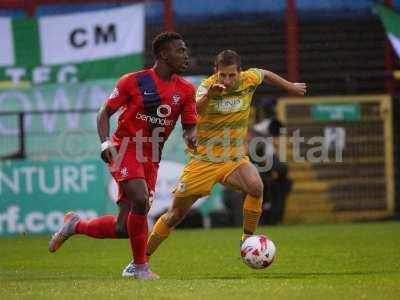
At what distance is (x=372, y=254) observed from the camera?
13.6m

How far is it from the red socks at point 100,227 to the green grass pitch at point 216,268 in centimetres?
41

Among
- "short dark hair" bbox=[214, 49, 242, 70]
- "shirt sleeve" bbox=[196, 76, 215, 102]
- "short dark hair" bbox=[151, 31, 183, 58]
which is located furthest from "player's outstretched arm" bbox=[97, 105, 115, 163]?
"short dark hair" bbox=[214, 49, 242, 70]

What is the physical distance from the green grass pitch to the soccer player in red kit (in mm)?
531

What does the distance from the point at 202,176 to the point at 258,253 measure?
5.27 ft

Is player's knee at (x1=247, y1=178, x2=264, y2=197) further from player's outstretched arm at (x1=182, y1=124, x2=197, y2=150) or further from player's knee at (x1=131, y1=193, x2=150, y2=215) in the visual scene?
player's knee at (x1=131, y1=193, x2=150, y2=215)

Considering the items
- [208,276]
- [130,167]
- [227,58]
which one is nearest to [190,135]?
[130,167]

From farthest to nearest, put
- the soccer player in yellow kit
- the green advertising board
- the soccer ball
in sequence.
Answer: the green advertising board
the soccer player in yellow kit
the soccer ball

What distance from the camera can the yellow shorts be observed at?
39.8 ft

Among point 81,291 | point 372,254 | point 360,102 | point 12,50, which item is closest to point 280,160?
point 360,102

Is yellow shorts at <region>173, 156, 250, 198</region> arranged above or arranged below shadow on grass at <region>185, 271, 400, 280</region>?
above

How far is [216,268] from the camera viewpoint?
39.6ft

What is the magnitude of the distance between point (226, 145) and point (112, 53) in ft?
25.0

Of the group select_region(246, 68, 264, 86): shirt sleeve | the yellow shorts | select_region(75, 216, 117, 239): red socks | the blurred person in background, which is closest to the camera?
select_region(75, 216, 117, 239): red socks

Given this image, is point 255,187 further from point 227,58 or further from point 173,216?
point 227,58
